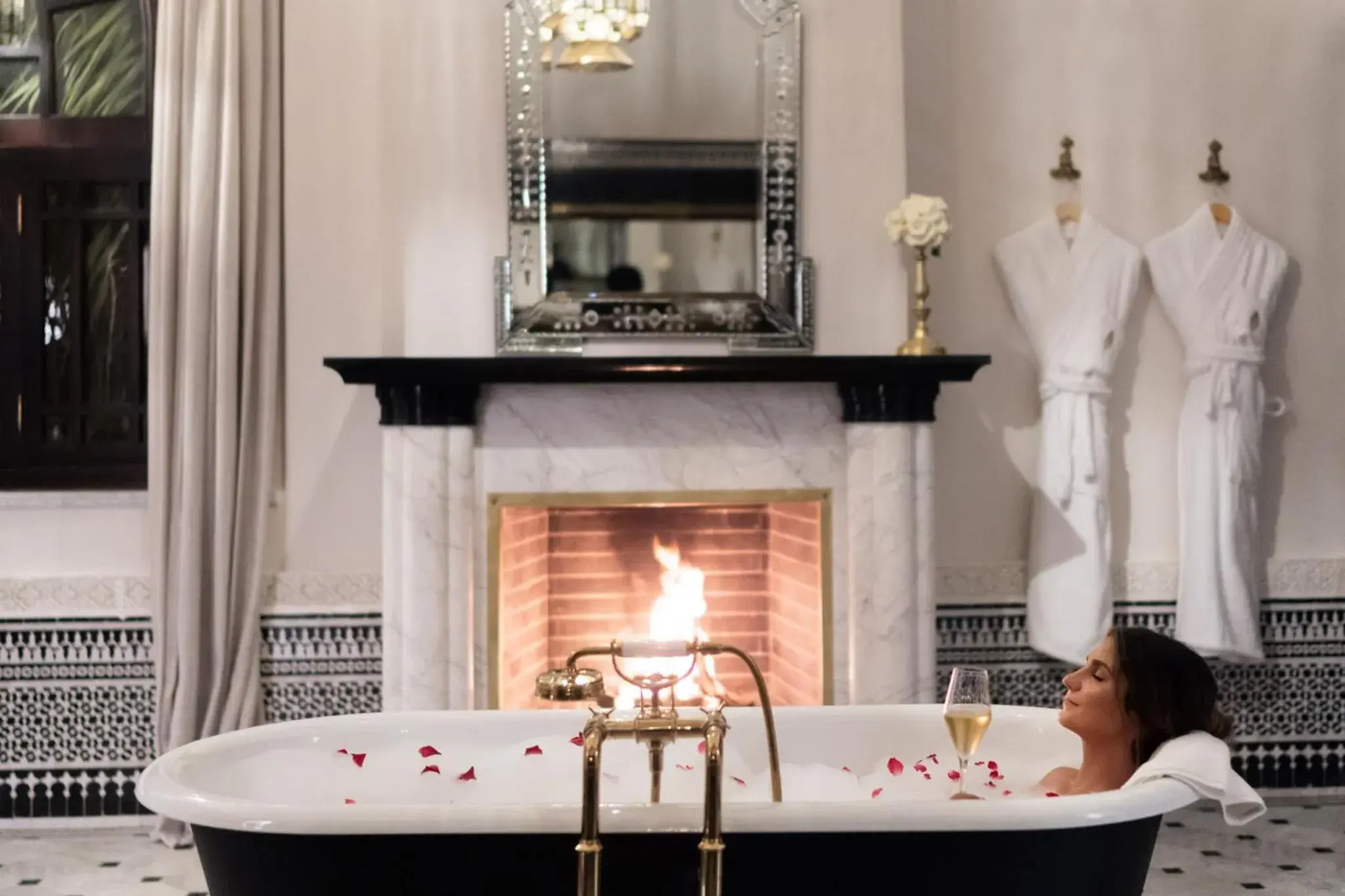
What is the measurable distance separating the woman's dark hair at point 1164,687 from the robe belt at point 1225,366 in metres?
1.96

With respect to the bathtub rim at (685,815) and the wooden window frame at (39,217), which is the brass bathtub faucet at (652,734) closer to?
the bathtub rim at (685,815)

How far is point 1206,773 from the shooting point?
224 cm

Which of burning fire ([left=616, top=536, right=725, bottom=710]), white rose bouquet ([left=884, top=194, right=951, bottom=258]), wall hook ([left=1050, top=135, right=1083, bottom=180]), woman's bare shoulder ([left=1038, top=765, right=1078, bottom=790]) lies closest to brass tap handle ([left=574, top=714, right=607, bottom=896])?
woman's bare shoulder ([left=1038, top=765, right=1078, bottom=790])

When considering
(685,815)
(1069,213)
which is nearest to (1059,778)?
(685,815)

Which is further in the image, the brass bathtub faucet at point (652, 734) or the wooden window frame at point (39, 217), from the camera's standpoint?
the wooden window frame at point (39, 217)

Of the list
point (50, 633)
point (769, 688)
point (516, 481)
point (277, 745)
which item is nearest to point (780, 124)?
point (516, 481)

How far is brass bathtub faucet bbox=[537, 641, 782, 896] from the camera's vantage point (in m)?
1.99

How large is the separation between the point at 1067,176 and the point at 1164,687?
2.25 metres

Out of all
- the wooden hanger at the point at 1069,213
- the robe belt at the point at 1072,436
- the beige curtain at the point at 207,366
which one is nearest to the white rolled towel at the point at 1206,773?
the robe belt at the point at 1072,436

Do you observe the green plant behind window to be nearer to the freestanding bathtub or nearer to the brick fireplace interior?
the brick fireplace interior

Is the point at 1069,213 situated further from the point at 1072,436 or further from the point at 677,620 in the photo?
the point at 677,620

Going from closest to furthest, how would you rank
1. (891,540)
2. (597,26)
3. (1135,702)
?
(1135,702)
(597,26)
(891,540)

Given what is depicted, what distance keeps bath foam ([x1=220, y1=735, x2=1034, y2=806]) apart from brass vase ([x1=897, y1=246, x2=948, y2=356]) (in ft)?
4.01

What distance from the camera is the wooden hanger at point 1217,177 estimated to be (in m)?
4.20
